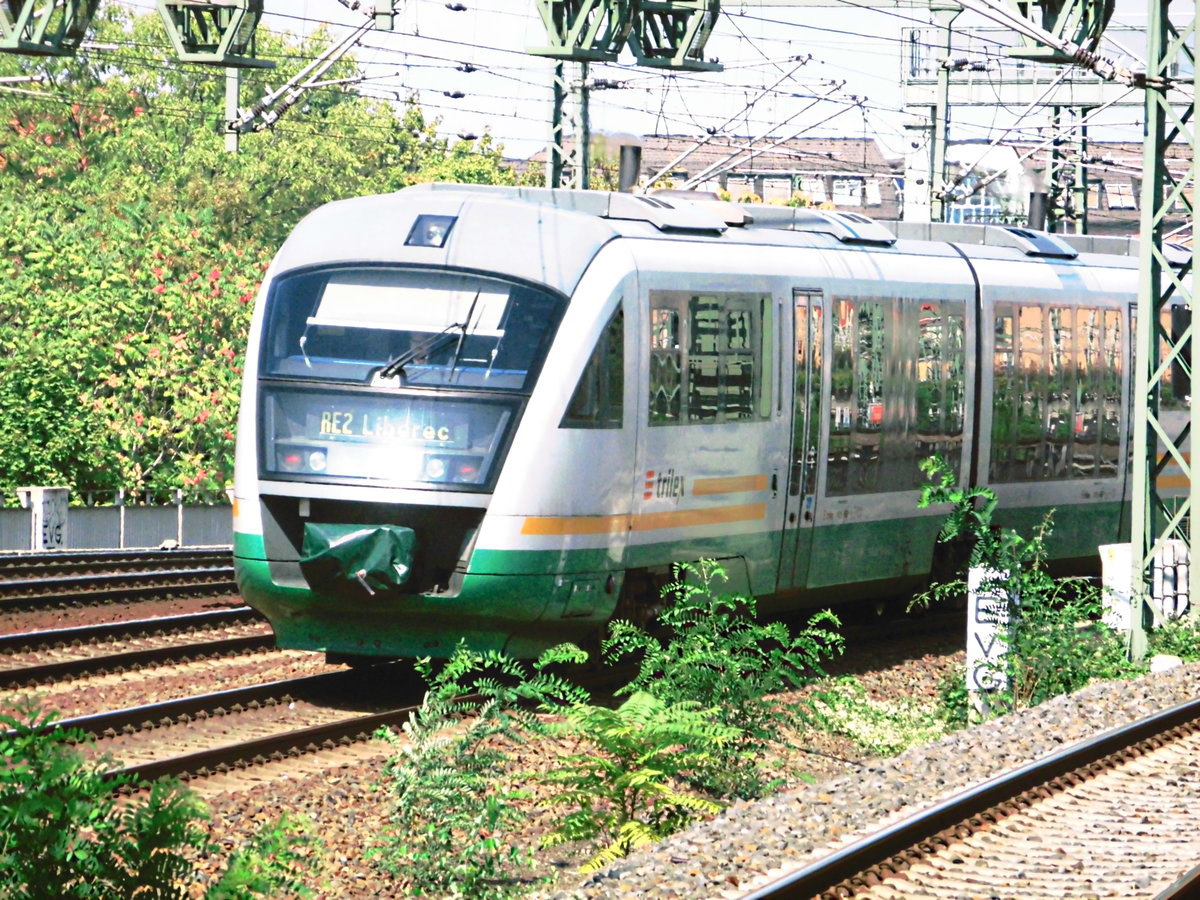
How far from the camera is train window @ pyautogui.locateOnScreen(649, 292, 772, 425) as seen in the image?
1311 cm

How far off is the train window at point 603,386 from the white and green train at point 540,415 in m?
0.02

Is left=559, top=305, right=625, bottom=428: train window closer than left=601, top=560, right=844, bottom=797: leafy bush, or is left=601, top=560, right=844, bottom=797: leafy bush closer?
left=601, top=560, right=844, bottom=797: leafy bush

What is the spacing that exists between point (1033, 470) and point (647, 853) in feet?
33.8

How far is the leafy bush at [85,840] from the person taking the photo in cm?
621

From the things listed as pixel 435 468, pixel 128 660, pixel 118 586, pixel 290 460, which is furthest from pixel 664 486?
pixel 118 586

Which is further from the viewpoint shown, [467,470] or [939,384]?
[939,384]

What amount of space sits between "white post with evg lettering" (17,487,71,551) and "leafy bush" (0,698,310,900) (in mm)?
22186

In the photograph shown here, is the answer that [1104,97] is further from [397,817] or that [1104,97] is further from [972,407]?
[397,817]

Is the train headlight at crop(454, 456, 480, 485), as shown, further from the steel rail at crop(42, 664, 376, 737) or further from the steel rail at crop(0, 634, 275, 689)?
the steel rail at crop(0, 634, 275, 689)

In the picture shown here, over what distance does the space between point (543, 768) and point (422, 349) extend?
2861 mm

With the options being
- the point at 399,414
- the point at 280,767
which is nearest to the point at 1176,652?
the point at 399,414

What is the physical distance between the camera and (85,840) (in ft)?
21.4

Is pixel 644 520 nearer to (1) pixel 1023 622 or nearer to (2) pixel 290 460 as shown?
(2) pixel 290 460

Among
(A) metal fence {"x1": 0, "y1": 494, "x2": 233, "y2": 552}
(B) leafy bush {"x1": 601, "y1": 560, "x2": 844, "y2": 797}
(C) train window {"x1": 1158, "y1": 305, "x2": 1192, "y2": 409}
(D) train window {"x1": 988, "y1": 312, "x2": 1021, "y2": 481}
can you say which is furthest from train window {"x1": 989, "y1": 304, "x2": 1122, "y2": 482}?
(A) metal fence {"x1": 0, "y1": 494, "x2": 233, "y2": 552}
